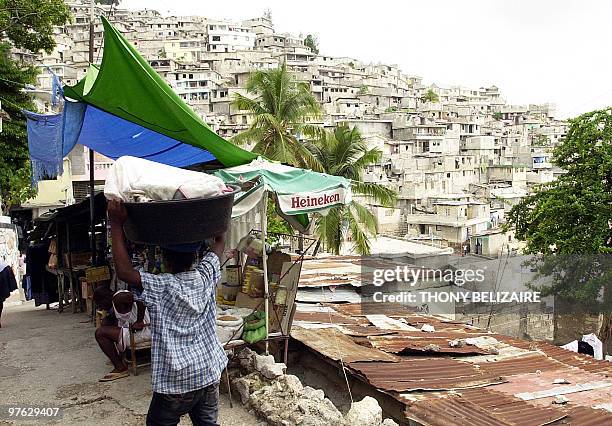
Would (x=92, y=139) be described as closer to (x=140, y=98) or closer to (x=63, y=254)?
(x=63, y=254)

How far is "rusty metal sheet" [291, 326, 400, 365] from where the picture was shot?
6.37 metres

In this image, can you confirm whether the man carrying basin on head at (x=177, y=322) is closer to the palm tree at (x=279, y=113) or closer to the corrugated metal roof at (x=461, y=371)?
the corrugated metal roof at (x=461, y=371)

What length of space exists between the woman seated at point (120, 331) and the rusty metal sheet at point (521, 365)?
3.95 m

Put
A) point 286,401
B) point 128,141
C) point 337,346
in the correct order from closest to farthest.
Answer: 1. point 286,401
2. point 337,346
3. point 128,141

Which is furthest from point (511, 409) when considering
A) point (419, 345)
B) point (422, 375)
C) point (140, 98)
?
point (140, 98)

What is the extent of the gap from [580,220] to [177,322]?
1431 centimetres

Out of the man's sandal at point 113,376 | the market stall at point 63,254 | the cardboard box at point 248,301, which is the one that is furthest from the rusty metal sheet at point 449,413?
the market stall at point 63,254

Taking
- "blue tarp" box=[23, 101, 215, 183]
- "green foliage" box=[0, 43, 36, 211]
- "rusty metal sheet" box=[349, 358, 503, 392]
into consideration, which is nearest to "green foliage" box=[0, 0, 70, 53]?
"green foliage" box=[0, 43, 36, 211]

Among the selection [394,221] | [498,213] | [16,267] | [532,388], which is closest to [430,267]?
[532,388]

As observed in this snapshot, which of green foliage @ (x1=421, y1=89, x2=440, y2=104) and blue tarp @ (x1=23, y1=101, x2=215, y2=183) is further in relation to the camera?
green foliage @ (x1=421, y1=89, x2=440, y2=104)

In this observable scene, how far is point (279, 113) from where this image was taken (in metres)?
20.5

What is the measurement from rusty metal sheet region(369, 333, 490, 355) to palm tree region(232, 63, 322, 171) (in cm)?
1219

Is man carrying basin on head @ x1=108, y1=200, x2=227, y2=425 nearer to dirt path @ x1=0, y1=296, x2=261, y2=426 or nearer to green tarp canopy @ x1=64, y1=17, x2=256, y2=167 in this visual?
dirt path @ x1=0, y1=296, x2=261, y2=426

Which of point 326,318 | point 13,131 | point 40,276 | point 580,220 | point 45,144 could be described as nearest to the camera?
point 45,144
